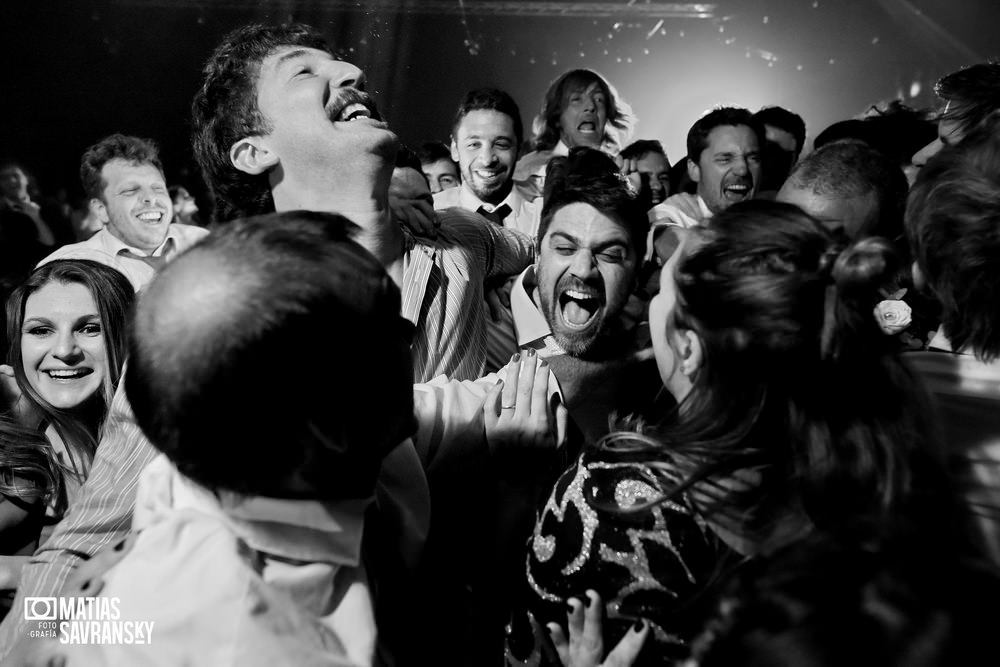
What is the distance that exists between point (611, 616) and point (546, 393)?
1.48 ft

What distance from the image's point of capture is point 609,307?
2.12 meters

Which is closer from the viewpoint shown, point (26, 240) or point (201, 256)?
point (201, 256)

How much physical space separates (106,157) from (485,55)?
432cm

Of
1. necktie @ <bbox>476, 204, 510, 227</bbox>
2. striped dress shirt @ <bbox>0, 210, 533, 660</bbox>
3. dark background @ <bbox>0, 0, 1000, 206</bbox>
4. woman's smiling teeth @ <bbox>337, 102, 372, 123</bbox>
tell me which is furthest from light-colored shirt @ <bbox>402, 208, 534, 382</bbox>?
dark background @ <bbox>0, 0, 1000, 206</bbox>

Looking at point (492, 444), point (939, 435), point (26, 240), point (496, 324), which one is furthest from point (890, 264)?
point (26, 240)

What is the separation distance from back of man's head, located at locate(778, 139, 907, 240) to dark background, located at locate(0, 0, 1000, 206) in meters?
4.63

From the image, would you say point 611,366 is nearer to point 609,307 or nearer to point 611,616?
point 609,307

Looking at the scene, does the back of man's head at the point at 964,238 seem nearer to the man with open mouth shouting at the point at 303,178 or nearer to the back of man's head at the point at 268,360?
the man with open mouth shouting at the point at 303,178

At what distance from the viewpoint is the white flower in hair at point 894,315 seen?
2.10 m

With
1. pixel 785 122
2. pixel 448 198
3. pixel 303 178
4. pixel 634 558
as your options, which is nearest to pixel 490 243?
pixel 303 178

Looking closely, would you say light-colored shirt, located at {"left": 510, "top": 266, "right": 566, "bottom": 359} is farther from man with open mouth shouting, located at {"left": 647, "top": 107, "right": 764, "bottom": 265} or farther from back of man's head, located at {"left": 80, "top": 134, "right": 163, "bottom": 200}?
back of man's head, located at {"left": 80, "top": 134, "right": 163, "bottom": 200}

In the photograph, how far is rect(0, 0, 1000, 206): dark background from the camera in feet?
19.5

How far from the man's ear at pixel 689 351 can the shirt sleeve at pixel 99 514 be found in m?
1.03

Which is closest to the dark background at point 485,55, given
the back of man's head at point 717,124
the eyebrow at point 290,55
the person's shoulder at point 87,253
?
the person's shoulder at point 87,253
